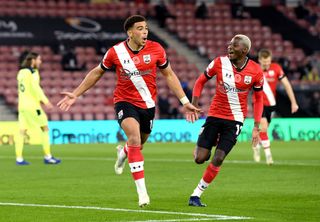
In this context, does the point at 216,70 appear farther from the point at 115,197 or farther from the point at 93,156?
the point at 93,156

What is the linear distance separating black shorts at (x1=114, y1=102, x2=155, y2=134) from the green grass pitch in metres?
1.09

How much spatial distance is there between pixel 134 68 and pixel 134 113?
0.59m

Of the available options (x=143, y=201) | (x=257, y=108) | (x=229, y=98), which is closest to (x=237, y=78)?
(x=229, y=98)

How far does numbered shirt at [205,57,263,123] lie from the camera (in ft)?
43.0

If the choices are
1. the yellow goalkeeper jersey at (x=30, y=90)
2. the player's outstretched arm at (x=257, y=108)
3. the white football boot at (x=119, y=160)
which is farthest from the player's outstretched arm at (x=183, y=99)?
the yellow goalkeeper jersey at (x=30, y=90)

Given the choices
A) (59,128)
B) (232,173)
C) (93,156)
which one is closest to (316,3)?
(59,128)

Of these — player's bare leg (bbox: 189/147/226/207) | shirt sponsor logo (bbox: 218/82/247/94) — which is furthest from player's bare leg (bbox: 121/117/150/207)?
shirt sponsor logo (bbox: 218/82/247/94)

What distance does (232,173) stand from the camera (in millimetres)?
18453

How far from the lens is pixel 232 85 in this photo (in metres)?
13.2

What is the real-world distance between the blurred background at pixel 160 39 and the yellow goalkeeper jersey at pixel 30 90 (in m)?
14.1

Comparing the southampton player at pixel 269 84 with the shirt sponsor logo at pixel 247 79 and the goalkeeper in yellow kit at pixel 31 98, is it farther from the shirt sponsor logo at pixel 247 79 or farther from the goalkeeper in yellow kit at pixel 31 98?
the shirt sponsor logo at pixel 247 79

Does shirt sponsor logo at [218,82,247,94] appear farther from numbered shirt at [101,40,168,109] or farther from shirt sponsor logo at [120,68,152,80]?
shirt sponsor logo at [120,68,152,80]

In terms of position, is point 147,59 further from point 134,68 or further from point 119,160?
point 119,160

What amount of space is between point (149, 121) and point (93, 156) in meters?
12.1
